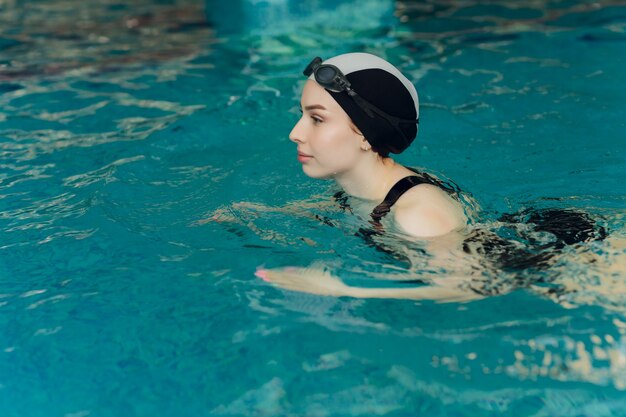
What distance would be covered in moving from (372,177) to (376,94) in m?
0.47

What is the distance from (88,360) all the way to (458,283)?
1683mm

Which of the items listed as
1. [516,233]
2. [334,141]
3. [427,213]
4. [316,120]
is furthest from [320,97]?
[516,233]

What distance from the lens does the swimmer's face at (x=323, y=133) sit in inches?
151

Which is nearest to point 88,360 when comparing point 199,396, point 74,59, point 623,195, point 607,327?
point 199,396

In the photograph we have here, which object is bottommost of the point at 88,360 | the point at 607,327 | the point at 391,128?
the point at 88,360

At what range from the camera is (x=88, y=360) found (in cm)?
328

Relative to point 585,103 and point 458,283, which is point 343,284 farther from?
point 585,103

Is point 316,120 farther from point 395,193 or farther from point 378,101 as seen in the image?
point 395,193

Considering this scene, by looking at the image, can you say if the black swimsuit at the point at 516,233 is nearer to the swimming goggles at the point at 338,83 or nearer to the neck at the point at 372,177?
the neck at the point at 372,177

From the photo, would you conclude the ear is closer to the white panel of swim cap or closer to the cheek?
the cheek

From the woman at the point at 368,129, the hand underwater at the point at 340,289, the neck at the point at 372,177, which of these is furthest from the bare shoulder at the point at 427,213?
the hand underwater at the point at 340,289

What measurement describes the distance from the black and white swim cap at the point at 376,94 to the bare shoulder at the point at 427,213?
0.32 meters

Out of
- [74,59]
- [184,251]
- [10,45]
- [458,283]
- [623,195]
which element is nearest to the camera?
[458,283]

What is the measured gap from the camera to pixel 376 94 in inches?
150
